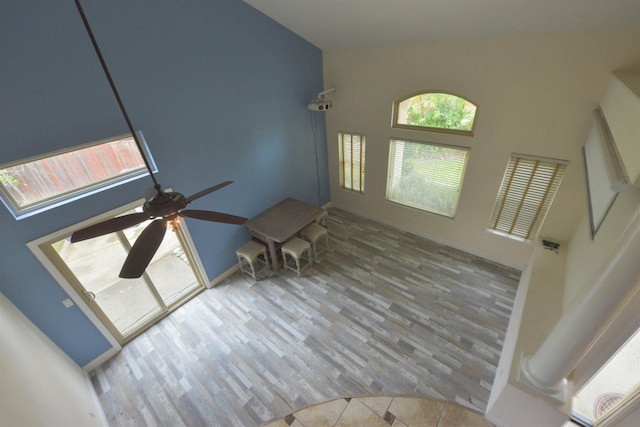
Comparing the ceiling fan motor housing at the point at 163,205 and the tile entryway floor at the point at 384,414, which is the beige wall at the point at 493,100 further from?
the ceiling fan motor housing at the point at 163,205

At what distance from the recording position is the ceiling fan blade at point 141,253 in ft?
4.83

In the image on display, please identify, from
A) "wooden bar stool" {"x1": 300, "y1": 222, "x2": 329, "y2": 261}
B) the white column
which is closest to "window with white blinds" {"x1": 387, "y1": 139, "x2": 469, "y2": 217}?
"wooden bar stool" {"x1": 300, "y1": 222, "x2": 329, "y2": 261}

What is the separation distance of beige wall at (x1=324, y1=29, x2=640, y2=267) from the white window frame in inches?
143

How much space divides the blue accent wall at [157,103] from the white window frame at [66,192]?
67mm

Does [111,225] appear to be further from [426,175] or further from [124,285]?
[426,175]

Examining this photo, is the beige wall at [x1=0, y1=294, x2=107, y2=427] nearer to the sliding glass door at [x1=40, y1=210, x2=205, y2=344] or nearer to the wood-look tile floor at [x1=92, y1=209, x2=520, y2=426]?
the wood-look tile floor at [x1=92, y1=209, x2=520, y2=426]

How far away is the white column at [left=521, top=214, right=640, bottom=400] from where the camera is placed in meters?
1.42

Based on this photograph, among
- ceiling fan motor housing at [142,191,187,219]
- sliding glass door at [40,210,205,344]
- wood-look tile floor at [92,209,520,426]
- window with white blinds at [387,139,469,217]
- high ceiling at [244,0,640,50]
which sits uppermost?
high ceiling at [244,0,640,50]

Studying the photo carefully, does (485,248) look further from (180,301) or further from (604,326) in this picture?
(180,301)

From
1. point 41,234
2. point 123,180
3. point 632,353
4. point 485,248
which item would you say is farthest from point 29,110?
point 485,248

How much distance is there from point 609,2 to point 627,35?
590mm

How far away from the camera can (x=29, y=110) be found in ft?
7.72

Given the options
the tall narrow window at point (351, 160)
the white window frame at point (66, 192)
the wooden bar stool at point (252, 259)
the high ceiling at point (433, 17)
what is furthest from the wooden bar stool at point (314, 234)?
the high ceiling at point (433, 17)

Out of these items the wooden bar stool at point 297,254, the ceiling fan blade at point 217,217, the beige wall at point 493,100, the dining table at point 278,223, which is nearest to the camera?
the ceiling fan blade at point 217,217
